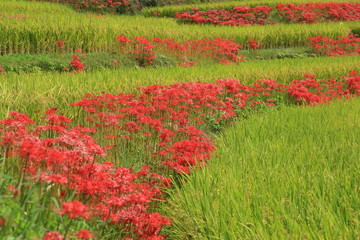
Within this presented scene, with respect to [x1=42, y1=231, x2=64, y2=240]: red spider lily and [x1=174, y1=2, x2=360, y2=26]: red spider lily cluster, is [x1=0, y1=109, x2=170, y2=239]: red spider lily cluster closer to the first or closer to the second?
[x1=42, y1=231, x2=64, y2=240]: red spider lily

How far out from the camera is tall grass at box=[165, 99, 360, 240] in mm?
2363

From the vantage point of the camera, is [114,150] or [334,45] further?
[334,45]

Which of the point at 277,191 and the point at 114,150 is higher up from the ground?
the point at 277,191

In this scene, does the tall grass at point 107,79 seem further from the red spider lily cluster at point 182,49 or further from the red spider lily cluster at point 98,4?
the red spider lily cluster at point 98,4

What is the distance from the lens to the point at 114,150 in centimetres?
425

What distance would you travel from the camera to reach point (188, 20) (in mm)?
16938

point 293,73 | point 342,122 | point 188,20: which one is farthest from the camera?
point 188,20

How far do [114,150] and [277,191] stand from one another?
1955mm

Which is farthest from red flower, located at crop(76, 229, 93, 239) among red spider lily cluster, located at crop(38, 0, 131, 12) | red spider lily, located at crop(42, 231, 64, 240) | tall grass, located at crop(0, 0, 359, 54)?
red spider lily cluster, located at crop(38, 0, 131, 12)

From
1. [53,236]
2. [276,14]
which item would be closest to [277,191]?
[53,236]

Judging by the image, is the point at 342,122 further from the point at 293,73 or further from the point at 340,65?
the point at 340,65

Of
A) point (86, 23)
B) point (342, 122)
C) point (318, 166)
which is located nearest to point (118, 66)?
point (86, 23)

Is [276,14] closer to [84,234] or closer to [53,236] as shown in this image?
[84,234]

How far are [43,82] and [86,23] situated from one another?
4992 mm
